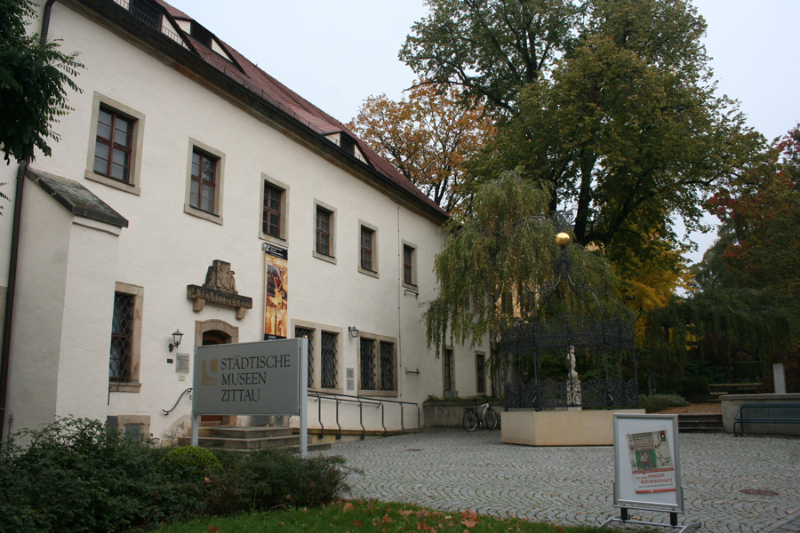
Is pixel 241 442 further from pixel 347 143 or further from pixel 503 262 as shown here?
pixel 347 143

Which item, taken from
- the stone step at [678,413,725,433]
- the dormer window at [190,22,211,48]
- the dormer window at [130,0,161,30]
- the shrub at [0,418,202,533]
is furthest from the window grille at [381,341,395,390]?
the shrub at [0,418,202,533]

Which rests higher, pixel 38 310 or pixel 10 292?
pixel 10 292

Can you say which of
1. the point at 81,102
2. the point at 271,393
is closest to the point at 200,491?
the point at 271,393

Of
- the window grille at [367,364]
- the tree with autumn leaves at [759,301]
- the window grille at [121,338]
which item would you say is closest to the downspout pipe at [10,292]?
the window grille at [121,338]

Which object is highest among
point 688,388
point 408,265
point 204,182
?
point 204,182

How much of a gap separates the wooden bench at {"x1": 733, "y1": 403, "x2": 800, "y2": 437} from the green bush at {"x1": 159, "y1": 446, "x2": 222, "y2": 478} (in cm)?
1269

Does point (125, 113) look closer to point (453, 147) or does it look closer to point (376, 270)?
point (376, 270)

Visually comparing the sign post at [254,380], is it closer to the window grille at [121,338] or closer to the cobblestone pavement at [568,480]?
the cobblestone pavement at [568,480]

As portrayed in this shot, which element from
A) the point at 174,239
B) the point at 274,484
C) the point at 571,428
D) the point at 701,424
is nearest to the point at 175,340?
the point at 174,239

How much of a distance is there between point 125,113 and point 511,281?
9.55m

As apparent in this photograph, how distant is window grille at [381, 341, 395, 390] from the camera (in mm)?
20125

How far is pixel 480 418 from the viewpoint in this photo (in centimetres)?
1931

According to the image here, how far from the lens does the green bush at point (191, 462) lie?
6.95m

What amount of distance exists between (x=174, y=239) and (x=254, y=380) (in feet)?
17.6
